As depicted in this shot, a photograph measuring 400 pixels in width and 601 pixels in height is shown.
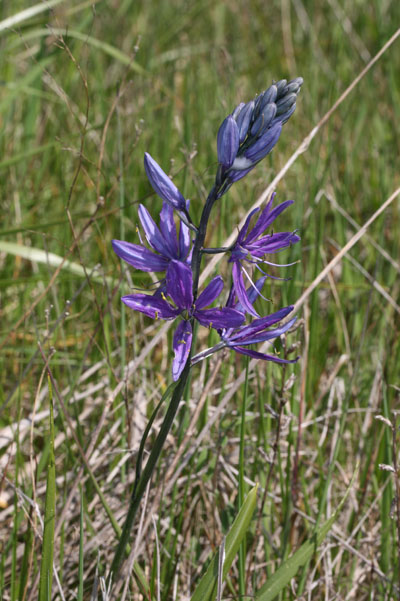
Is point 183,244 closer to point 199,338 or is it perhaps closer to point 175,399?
point 175,399

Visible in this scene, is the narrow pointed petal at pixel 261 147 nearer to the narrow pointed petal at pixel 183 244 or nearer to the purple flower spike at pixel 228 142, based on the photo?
the purple flower spike at pixel 228 142

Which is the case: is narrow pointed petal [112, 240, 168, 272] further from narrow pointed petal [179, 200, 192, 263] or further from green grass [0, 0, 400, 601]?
green grass [0, 0, 400, 601]

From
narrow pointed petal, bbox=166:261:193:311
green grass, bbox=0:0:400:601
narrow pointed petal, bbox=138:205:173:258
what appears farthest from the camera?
green grass, bbox=0:0:400:601

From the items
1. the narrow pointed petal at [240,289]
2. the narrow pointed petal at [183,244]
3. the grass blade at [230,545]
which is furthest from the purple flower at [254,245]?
the grass blade at [230,545]

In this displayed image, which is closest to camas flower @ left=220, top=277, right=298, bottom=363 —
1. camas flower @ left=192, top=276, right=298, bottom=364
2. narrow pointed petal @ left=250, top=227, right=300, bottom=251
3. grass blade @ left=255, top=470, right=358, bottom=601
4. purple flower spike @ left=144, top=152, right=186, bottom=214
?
camas flower @ left=192, top=276, right=298, bottom=364

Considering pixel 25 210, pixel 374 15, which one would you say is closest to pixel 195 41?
pixel 374 15
